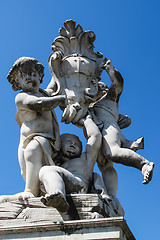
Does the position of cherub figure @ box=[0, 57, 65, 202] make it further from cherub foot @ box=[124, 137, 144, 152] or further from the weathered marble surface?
cherub foot @ box=[124, 137, 144, 152]

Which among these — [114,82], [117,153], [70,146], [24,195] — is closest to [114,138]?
[117,153]

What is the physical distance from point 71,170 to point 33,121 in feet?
3.09

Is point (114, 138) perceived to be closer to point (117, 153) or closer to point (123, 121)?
point (117, 153)

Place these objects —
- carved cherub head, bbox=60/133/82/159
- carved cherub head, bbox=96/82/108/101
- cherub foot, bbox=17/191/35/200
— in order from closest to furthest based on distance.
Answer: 1. cherub foot, bbox=17/191/35/200
2. carved cherub head, bbox=60/133/82/159
3. carved cherub head, bbox=96/82/108/101

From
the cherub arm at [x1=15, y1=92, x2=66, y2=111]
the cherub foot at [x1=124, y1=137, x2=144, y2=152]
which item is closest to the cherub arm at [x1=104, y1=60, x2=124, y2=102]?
the cherub foot at [x1=124, y1=137, x2=144, y2=152]

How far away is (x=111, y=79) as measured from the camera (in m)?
7.84

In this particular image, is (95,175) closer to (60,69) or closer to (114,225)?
(114,225)

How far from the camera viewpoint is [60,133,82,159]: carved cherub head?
7.12 meters

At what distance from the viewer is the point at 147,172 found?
6.57 m

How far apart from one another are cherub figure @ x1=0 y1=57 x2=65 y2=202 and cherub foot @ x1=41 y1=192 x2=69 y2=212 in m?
0.76

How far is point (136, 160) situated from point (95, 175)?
0.64 m

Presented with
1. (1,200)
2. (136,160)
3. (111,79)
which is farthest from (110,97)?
(1,200)

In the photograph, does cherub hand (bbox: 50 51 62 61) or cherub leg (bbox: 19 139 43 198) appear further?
cherub hand (bbox: 50 51 62 61)

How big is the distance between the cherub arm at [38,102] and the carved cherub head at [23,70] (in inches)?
14.6
